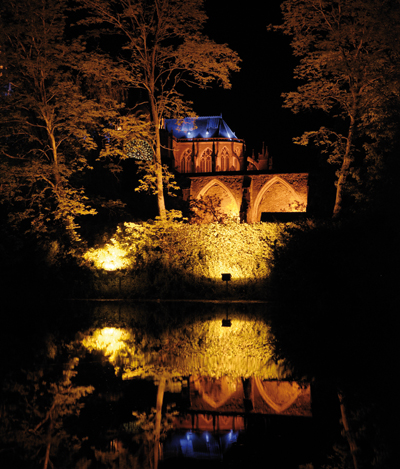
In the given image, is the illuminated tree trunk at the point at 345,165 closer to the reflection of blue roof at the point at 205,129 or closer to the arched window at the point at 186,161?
the arched window at the point at 186,161

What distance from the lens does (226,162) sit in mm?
66625

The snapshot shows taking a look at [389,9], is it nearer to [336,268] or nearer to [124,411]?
[336,268]

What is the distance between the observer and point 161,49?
20.0 metres

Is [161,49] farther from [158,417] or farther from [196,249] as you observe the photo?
[158,417]

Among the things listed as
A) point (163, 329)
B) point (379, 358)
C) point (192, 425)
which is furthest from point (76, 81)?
point (192, 425)

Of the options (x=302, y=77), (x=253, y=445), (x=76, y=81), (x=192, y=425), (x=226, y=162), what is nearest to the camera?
(x=253, y=445)

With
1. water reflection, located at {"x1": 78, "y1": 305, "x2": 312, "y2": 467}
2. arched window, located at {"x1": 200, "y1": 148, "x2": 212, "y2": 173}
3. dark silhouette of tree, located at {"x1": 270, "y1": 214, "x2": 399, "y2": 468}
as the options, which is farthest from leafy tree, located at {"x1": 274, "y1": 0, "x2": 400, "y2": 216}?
arched window, located at {"x1": 200, "y1": 148, "x2": 212, "y2": 173}

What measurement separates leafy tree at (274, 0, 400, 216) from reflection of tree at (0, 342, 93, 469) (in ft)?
45.5

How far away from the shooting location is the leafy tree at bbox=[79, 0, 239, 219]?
19.4 meters

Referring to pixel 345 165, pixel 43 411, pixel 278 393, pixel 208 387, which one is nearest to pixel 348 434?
pixel 278 393

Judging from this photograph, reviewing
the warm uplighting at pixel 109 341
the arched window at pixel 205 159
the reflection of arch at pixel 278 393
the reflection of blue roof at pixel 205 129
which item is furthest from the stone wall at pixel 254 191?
the reflection of arch at pixel 278 393

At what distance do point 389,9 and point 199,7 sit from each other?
6.35 meters

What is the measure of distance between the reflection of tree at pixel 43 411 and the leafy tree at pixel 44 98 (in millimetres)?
13132

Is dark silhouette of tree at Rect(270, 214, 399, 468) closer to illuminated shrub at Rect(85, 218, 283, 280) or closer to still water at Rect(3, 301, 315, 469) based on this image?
still water at Rect(3, 301, 315, 469)
